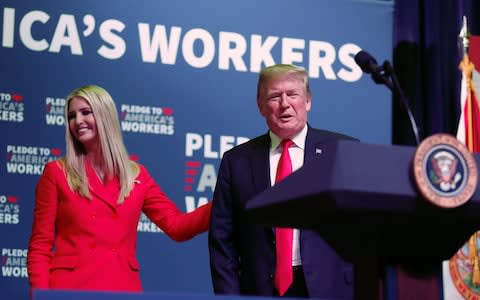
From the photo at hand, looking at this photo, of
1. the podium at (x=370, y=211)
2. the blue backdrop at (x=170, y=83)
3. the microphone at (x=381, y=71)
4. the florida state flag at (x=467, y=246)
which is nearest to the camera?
the podium at (x=370, y=211)

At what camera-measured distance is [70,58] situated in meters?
4.74

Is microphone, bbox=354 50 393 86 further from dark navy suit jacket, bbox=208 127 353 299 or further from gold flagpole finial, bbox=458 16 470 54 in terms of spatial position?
gold flagpole finial, bbox=458 16 470 54

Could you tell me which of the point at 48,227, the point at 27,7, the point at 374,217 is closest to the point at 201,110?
the point at 27,7

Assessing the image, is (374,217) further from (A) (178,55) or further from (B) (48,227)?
(A) (178,55)

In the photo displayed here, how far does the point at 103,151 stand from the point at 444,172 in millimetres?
2494

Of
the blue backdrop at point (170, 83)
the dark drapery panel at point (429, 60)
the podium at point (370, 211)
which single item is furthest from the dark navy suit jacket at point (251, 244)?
the dark drapery panel at point (429, 60)

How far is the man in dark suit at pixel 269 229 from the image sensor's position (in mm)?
3172

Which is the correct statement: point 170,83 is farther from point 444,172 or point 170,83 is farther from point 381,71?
point 444,172

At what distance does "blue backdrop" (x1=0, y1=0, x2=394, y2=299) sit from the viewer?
4613 mm

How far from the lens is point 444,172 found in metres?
1.33

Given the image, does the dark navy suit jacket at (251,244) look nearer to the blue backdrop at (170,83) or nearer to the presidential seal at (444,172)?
the blue backdrop at (170,83)

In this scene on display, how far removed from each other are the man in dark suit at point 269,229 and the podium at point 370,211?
169 cm

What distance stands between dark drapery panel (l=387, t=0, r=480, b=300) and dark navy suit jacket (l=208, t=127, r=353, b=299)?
2.04 m

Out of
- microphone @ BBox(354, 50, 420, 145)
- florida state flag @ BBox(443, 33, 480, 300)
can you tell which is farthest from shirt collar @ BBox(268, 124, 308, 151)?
florida state flag @ BBox(443, 33, 480, 300)
